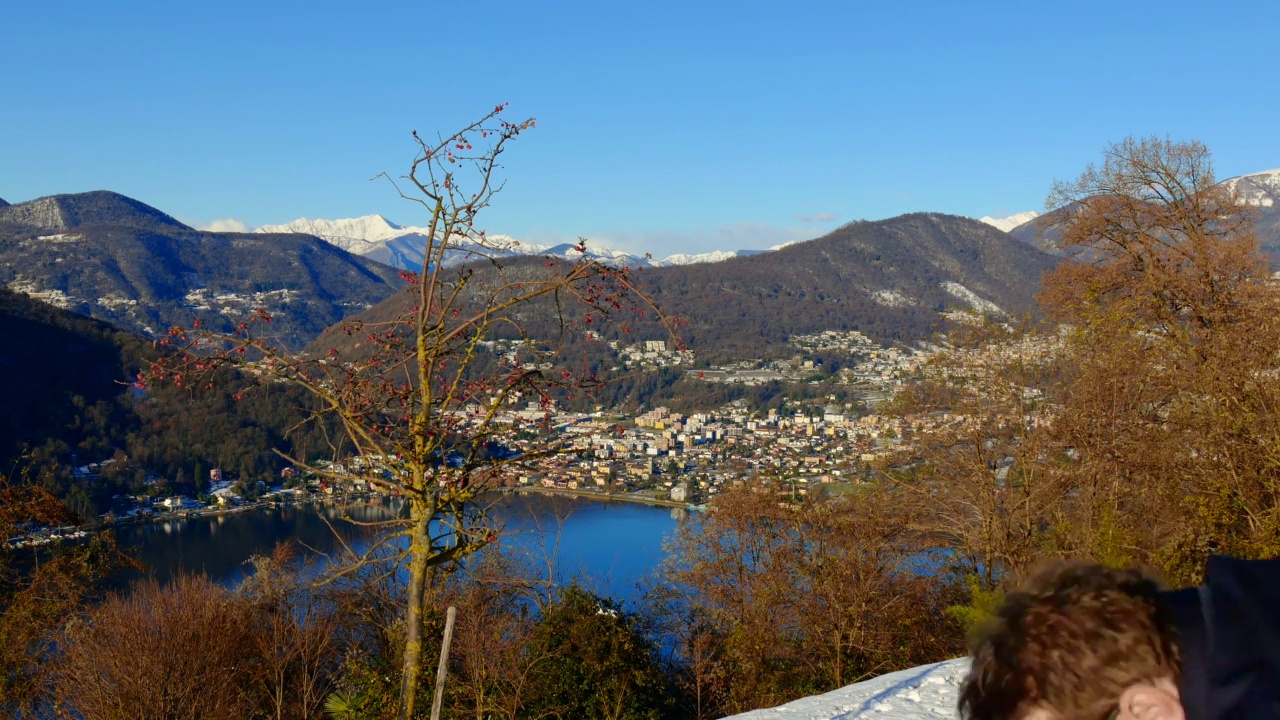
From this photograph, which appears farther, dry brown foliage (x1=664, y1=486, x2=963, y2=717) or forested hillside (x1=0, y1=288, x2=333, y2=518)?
forested hillside (x1=0, y1=288, x2=333, y2=518)

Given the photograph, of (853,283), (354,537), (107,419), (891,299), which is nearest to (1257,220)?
(354,537)

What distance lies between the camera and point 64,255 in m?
91.8

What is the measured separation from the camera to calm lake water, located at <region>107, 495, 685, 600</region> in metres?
18.1

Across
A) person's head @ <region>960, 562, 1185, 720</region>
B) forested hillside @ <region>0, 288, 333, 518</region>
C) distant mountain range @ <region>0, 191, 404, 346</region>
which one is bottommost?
forested hillside @ <region>0, 288, 333, 518</region>

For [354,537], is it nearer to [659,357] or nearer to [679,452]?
[659,357]

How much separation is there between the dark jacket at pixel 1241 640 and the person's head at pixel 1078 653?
0.36ft

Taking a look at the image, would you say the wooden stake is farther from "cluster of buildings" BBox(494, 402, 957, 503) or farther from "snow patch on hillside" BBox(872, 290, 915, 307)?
"snow patch on hillside" BBox(872, 290, 915, 307)

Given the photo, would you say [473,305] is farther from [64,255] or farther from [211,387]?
[64,255]

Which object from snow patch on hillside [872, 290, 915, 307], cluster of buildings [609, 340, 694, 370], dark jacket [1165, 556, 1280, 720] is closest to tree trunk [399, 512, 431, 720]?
cluster of buildings [609, 340, 694, 370]

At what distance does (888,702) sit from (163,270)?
353 feet

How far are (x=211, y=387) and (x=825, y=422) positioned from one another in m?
30.7

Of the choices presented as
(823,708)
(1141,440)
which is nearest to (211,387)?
(823,708)

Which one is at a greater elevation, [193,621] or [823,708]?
[823,708]

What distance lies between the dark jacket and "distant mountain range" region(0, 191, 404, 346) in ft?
240
